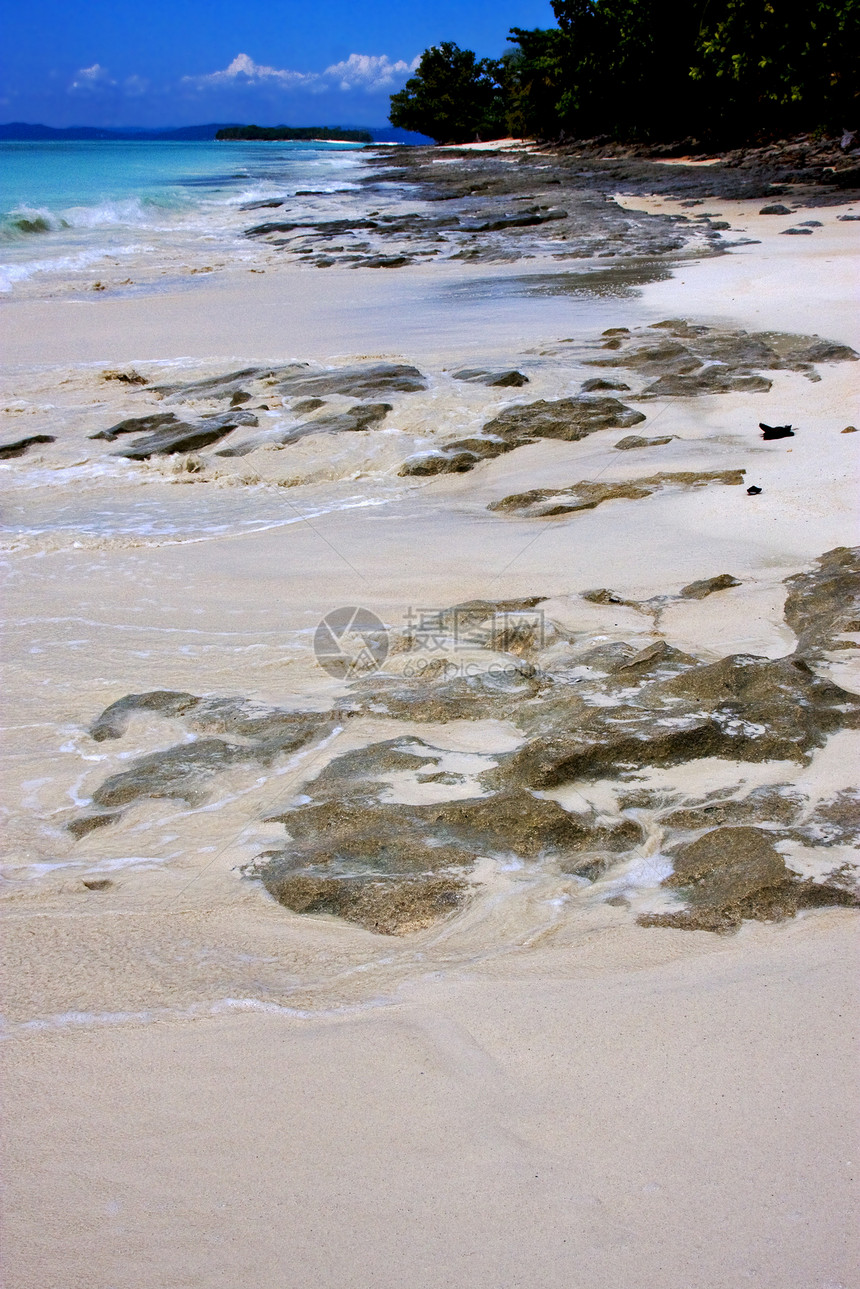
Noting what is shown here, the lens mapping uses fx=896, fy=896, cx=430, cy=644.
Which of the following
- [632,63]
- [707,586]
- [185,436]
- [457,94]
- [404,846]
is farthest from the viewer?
[457,94]

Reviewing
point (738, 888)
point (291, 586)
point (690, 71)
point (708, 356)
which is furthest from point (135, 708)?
point (690, 71)

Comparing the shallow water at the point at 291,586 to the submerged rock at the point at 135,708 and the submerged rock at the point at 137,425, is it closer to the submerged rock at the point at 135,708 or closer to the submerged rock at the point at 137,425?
the submerged rock at the point at 135,708

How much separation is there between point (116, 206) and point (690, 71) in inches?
733

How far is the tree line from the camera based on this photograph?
910 inches

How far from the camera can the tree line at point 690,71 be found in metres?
23.1

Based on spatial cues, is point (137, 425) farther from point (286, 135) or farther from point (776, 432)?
point (286, 135)

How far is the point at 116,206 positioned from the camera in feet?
94.5

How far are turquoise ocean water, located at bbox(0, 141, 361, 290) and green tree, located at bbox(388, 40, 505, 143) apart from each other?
74.6ft

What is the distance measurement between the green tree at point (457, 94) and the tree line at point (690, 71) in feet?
25.4

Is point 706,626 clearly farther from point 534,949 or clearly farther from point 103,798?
point 103,798

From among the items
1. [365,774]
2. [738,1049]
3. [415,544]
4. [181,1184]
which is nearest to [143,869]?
[365,774]

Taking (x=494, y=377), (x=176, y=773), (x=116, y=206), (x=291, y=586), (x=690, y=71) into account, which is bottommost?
(x=176, y=773)

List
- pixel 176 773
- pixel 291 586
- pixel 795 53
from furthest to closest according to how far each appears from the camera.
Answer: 1. pixel 795 53
2. pixel 291 586
3. pixel 176 773

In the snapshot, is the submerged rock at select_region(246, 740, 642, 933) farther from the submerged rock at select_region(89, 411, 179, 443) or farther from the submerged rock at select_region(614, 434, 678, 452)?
the submerged rock at select_region(89, 411, 179, 443)
